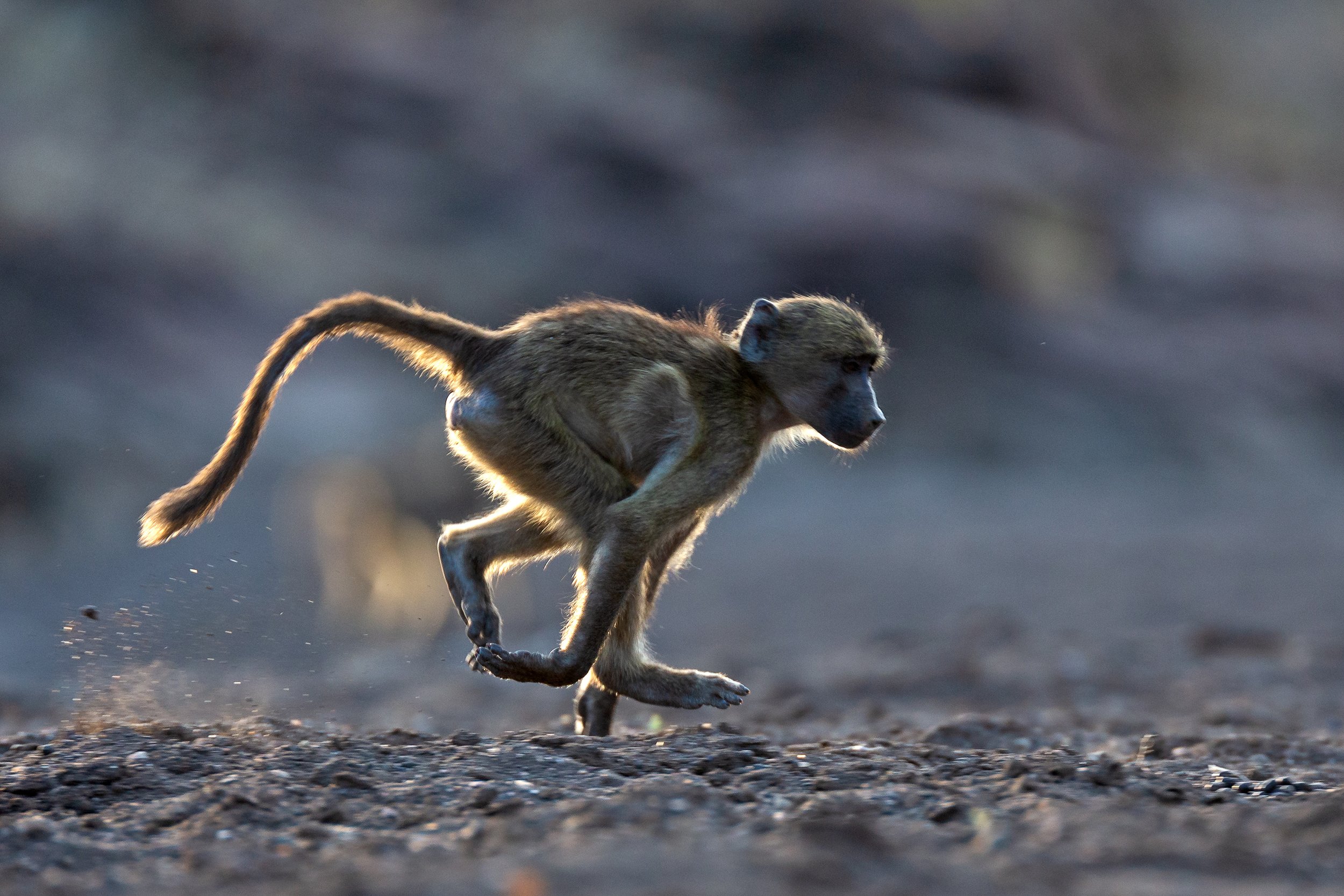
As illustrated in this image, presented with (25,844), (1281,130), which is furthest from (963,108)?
(25,844)

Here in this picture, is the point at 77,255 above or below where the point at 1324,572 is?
above

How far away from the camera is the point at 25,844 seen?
9.62 ft

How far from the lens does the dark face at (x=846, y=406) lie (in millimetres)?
4445

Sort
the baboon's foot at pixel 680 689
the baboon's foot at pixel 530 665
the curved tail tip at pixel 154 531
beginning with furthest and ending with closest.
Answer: the baboon's foot at pixel 680 689 → the curved tail tip at pixel 154 531 → the baboon's foot at pixel 530 665

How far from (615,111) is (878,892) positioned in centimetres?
1740

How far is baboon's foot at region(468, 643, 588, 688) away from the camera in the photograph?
385cm

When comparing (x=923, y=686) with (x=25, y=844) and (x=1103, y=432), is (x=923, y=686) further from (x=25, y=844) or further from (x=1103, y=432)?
(x=1103, y=432)

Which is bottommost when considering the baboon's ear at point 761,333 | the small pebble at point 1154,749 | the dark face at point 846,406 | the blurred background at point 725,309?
the small pebble at point 1154,749

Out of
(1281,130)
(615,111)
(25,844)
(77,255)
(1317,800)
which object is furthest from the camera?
(1281,130)

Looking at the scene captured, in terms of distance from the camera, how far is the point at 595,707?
14.7 feet

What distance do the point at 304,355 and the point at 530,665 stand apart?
4.27 feet

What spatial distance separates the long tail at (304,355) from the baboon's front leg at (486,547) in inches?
18.8

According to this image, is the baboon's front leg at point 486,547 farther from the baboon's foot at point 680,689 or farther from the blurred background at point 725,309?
the blurred background at point 725,309

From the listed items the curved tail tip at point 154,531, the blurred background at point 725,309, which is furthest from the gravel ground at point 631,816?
the blurred background at point 725,309
